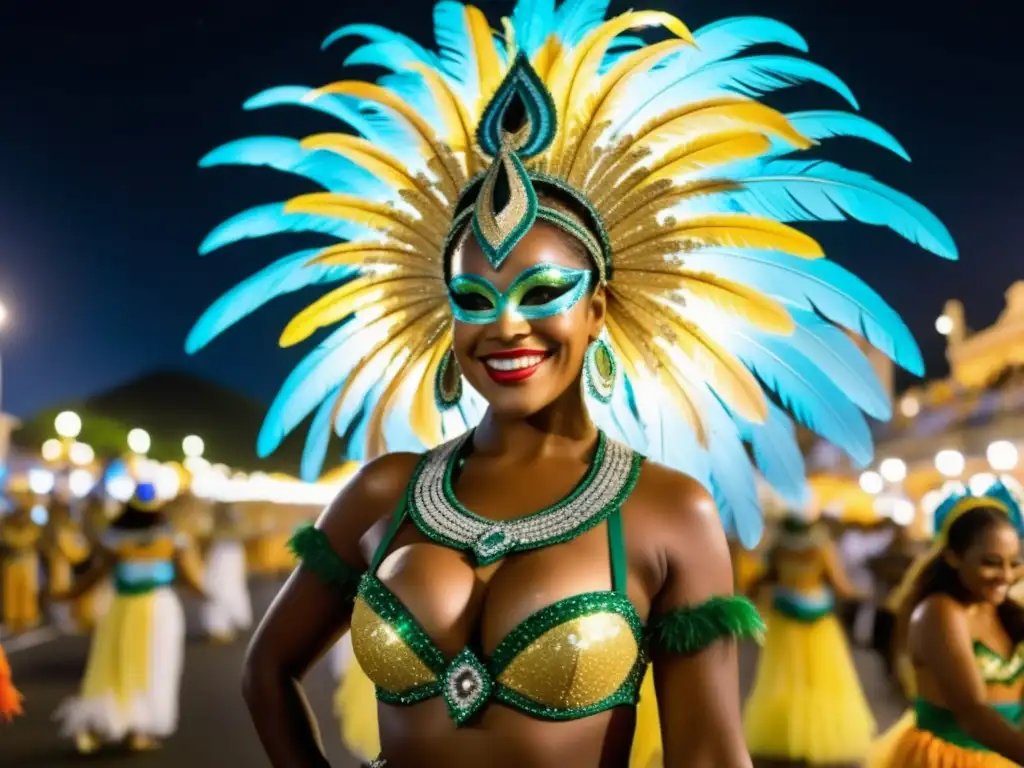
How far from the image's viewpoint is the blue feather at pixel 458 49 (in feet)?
5.55

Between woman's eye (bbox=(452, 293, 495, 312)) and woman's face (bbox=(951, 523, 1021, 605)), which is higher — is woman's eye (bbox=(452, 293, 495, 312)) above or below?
above

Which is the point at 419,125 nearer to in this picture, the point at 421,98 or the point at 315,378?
the point at 421,98

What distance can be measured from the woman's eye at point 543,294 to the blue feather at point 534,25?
0.46 meters

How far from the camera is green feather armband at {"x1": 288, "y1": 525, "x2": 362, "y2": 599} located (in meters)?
1.58

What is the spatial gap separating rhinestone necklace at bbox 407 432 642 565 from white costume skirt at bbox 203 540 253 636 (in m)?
7.46

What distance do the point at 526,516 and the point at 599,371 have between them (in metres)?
0.30

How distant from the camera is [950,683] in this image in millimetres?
2447

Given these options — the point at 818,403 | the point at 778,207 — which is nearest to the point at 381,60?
the point at 778,207

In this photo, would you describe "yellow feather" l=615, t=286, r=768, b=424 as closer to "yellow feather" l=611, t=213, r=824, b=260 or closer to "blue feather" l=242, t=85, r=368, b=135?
"yellow feather" l=611, t=213, r=824, b=260

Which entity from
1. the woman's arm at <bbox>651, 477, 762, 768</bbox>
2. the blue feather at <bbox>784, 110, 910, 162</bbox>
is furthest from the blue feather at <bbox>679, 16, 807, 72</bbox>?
the woman's arm at <bbox>651, 477, 762, 768</bbox>

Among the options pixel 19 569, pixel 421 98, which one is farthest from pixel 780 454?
pixel 19 569

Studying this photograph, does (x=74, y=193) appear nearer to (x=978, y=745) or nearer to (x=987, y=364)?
(x=978, y=745)

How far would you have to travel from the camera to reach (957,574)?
2.62m

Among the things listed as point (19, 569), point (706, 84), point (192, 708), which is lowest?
point (192, 708)
